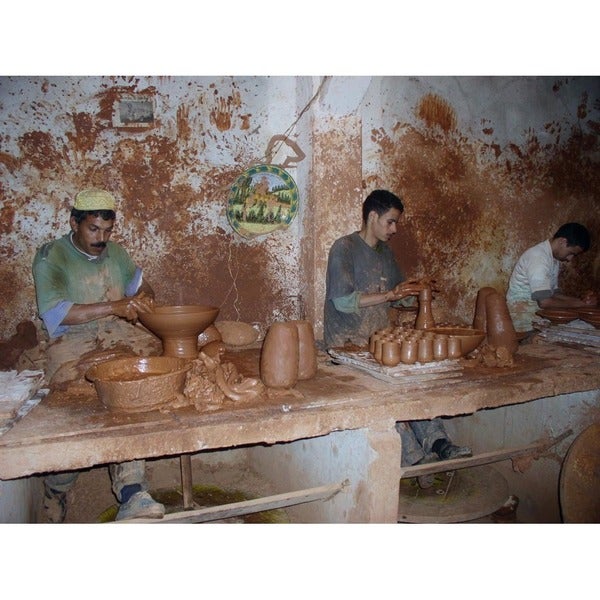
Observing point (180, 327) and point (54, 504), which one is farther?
point (54, 504)

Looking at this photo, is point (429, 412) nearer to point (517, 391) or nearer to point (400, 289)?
point (517, 391)

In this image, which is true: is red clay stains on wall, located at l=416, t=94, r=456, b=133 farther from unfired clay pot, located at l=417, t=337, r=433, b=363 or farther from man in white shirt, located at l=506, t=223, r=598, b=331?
unfired clay pot, located at l=417, t=337, r=433, b=363

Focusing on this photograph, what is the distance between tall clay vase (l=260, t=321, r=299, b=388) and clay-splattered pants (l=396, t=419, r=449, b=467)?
1.19 metres

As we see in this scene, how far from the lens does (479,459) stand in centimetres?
296

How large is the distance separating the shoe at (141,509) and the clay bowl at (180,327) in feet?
2.41

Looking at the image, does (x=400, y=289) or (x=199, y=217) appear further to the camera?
(x=199, y=217)

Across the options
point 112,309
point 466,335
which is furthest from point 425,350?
point 112,309

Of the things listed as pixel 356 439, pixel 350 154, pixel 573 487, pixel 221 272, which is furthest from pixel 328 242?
pixel 573 487

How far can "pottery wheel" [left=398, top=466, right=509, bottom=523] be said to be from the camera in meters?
2.94

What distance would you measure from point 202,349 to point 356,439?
3.27 ft

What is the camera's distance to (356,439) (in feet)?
8.27

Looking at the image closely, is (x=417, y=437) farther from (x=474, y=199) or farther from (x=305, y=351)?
(x=474, y=199)

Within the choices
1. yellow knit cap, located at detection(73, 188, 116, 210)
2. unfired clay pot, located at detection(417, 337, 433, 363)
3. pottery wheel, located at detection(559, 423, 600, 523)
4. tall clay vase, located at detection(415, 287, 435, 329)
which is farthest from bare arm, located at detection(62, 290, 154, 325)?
pottery wheel, located at detection(559, 423, 600, 523)

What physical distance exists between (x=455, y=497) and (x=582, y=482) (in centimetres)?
76
